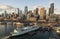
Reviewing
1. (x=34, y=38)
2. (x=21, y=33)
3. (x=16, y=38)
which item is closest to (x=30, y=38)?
(x=34, y=38)

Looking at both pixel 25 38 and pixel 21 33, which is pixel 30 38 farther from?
pixel 21 33

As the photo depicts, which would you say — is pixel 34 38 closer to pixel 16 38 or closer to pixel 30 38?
pixel 30 38

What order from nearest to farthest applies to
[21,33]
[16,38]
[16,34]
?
[16,38]
[16,34]
[21,33]

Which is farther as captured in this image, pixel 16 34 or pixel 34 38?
pixel 16 34

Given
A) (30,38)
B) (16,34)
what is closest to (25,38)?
(30,38)

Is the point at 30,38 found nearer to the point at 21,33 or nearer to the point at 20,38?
the point at 20,38

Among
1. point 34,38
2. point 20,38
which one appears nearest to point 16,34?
point 20,38

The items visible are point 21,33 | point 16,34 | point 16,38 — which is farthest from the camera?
point 21,33

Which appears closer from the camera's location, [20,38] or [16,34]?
[20,38]
